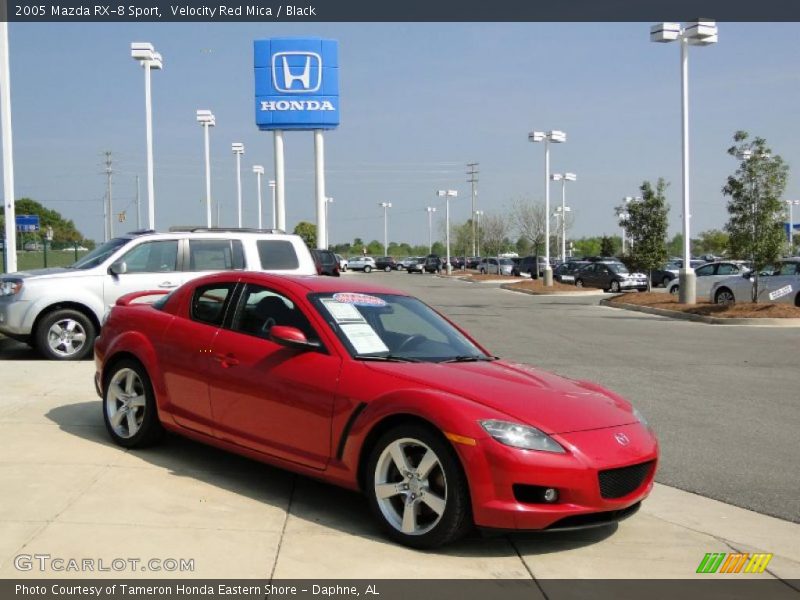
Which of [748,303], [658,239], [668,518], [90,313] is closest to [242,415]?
[668,518]

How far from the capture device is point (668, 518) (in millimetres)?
6004

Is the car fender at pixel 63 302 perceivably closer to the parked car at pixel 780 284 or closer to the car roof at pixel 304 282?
the car roof at pixel 304 282

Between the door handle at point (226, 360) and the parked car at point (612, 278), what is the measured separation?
38.2 meters

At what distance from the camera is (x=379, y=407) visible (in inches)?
201

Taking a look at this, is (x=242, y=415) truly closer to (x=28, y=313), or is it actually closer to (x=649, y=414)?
(x=649, y=414)

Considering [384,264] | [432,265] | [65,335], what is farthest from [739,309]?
[384,264]

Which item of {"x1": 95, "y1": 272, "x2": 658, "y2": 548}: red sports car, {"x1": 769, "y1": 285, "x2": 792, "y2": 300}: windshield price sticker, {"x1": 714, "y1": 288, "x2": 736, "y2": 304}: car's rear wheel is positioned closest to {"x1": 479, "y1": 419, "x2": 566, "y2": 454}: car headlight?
{"x1": 95, "y1": 272, "x2": 658, "y2": 548}: red sports car

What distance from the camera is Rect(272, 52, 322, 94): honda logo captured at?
144ft

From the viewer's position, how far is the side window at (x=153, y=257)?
12.8 metres

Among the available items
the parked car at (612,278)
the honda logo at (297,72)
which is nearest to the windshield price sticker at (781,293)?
the parked car at (612,278)

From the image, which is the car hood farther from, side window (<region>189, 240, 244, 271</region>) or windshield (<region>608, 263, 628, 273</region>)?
windshield (<region>608, 263, 628, 273</region>)

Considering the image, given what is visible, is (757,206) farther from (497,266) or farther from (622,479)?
(497,266)

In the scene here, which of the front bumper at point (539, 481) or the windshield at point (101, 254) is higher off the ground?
the windshield at point (101, 254)
